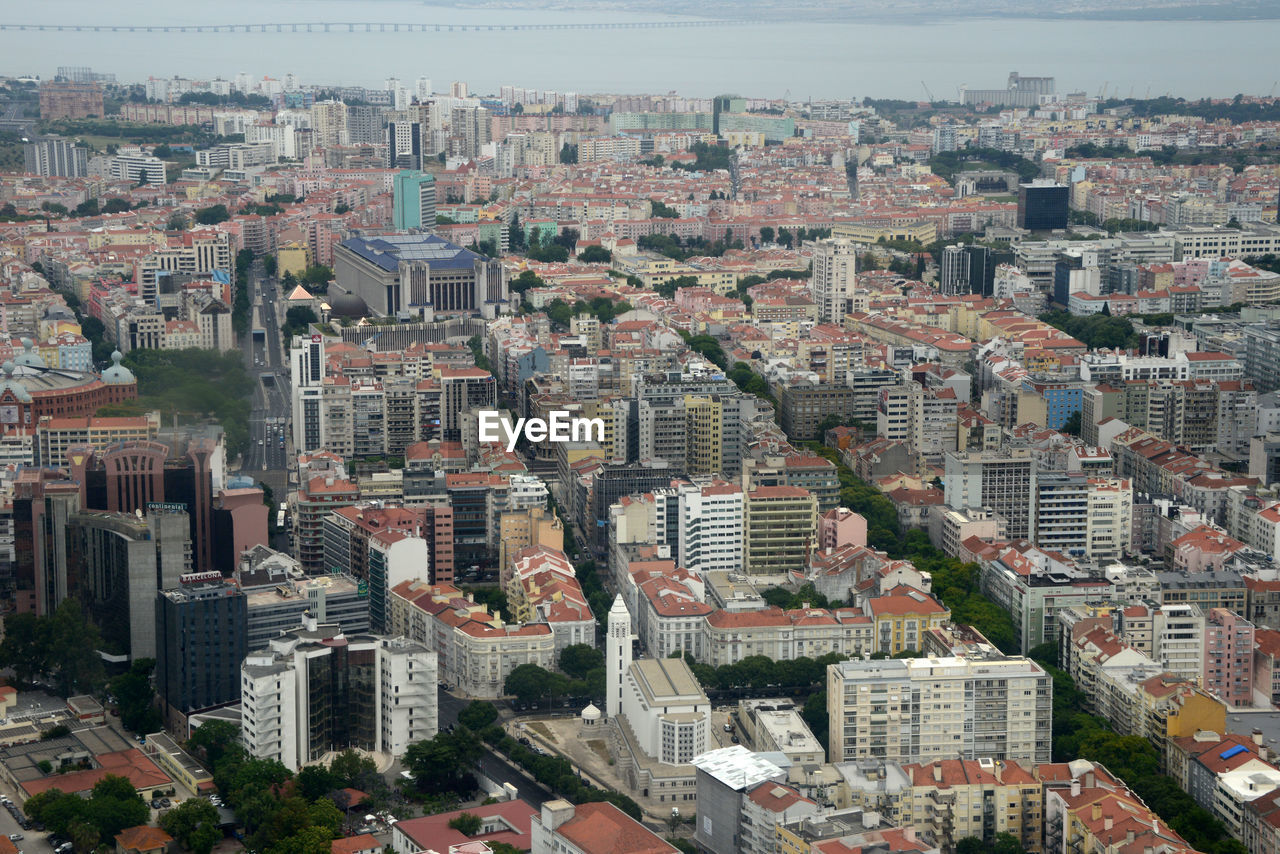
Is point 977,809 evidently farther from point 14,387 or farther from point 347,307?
point 347,307

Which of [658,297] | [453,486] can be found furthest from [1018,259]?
[453,486]

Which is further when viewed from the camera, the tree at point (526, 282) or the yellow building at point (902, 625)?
the tree at point (526, 282)

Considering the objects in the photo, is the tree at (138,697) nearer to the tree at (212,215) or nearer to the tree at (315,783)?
the tree at (315,783)

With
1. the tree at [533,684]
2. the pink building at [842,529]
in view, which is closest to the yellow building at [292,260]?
the pink building at [842,529]

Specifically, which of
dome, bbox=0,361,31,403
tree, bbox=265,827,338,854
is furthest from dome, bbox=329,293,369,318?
tree, bbox=265,827,338,854

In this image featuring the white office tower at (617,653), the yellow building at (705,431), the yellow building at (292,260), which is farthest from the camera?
the yellow building at (292,260)

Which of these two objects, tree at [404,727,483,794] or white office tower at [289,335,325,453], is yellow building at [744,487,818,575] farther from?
white office tower at [289,335,325,453]

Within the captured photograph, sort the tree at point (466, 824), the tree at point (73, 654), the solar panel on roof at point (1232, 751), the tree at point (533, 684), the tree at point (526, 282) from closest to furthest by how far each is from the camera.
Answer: the tree at point (466, 824), the solar panel on roof at point (1232, 751), the tree at point (533, 684), the tree at point (73, 654), the tree at point (526, 282)

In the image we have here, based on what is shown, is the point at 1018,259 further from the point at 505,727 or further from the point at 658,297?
the point at 505,727
